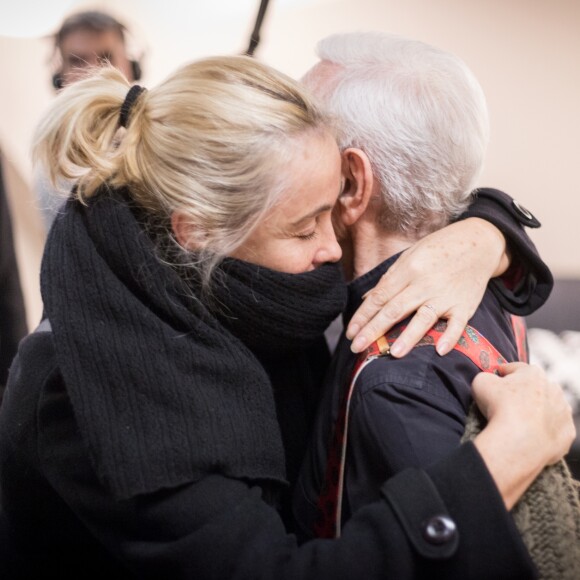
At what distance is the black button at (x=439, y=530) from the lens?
707 mm

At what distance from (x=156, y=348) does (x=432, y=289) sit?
15.3 inches

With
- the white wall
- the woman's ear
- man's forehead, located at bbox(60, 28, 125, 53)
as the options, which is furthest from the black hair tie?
the white wall

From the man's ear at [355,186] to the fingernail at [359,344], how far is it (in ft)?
0.76

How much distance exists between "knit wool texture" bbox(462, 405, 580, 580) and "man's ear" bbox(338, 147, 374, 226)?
15.8 inches

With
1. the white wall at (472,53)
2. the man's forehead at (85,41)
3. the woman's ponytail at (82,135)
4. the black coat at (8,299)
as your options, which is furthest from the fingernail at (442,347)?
the white wall at (472,53)

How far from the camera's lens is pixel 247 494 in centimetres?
79

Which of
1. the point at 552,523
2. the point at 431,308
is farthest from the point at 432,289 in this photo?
the point at 552,523

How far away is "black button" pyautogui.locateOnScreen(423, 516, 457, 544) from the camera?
707 millimetres

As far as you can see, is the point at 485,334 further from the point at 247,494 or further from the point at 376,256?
the point at 247,494

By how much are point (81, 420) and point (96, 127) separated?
1.32 ft

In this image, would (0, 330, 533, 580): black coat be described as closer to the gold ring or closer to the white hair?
the gold ring

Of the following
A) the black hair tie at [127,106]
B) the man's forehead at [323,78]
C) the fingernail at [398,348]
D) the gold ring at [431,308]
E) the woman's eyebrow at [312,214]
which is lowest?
the fingernail at [398,348]

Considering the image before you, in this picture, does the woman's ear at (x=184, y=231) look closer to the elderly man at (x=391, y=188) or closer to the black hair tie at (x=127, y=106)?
the black hair tie at (x=127, y=106)

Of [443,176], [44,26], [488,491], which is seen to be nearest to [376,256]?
[443,176]
